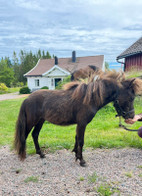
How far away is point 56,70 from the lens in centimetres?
2902

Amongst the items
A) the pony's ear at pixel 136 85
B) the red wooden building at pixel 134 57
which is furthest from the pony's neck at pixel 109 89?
the red wooden building at pixel 134 57

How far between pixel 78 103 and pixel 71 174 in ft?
4.58

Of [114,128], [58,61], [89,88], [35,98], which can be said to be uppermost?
[58,61]

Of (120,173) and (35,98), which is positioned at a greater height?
(35,98)

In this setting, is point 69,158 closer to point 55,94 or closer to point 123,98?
point 55,94

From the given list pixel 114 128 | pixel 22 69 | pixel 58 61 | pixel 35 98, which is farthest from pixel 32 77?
pixel 35 98

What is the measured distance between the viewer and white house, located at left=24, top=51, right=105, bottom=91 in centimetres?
2898

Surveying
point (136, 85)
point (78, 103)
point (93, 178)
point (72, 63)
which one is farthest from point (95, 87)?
point (72, 63)

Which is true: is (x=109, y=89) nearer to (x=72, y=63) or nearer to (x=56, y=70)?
(x=56, y=70)

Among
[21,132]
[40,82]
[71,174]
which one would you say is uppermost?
[21,132]

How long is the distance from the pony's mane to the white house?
24432mm

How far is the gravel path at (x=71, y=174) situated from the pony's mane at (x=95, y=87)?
55.4 inches

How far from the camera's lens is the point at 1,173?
3.56m

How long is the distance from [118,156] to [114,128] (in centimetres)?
277
